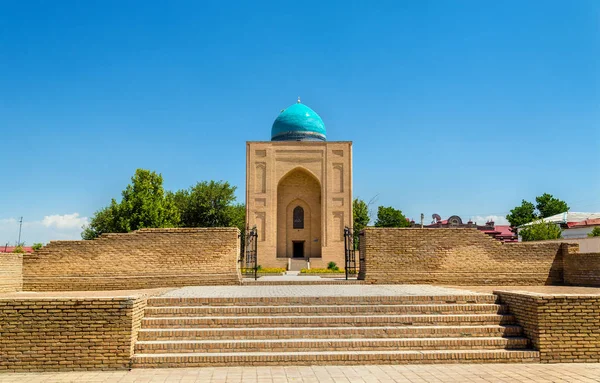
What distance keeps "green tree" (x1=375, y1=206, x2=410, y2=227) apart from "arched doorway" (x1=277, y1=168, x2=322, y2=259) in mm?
15093

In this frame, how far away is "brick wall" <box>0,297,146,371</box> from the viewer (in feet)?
19.5

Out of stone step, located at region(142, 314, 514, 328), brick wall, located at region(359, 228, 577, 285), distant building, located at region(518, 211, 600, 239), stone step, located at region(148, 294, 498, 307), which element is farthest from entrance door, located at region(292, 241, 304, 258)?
stone step, located at region(142, 314, 514, 328)

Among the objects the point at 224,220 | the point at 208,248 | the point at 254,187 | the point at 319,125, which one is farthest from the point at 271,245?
the point at 208,248

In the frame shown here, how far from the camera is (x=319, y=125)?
29031 mm

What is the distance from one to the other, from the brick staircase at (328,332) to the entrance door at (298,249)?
20581 mm

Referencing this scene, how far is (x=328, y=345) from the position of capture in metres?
6.34

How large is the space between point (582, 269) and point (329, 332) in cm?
872

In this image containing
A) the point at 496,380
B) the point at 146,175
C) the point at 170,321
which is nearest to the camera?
the point at 496,380

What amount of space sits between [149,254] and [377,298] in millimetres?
6793

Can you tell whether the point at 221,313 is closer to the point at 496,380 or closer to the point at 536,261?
the point at 496,380

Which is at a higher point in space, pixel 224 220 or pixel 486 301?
pixel 224 220

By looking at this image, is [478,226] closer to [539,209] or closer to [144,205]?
[539,209]

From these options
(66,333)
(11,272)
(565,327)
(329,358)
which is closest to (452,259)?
(565,327)

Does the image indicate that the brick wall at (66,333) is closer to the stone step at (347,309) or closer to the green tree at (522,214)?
the stone step at (347,309)
